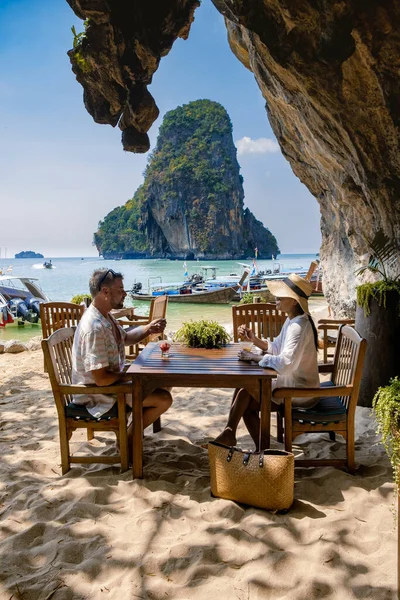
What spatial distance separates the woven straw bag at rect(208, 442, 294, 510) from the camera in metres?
2.63

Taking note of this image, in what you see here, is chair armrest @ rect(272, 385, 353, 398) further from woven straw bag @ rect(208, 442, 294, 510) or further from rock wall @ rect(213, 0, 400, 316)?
rock wall @ rect(213, 0, 400, 316)

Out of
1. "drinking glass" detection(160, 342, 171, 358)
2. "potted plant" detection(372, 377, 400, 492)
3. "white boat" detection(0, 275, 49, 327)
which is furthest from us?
"white boat" detection(0, 275, 49, 327)

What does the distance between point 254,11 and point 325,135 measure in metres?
1.88

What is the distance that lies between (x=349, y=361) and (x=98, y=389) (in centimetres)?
198

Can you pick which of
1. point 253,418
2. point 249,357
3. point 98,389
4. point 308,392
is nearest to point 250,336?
point 249,357

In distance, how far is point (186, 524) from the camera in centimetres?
259

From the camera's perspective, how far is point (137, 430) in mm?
3199

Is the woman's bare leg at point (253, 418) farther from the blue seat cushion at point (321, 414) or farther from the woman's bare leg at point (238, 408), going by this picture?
the blue seat cushion at point (321, 414)

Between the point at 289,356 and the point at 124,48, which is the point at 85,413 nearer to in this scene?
the point at 289,356

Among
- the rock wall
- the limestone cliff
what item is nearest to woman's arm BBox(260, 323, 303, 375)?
the rock wall

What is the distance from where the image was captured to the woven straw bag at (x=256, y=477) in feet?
8.63

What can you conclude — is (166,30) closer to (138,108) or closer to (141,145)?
(138,108)

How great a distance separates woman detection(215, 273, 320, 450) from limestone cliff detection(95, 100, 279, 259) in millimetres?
86688

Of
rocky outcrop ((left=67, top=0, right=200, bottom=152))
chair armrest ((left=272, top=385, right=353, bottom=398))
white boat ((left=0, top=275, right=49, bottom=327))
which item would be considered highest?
rocky outcrop ((left=67, top=0, right=200, bottom=152))
